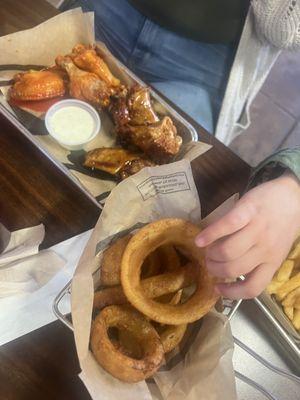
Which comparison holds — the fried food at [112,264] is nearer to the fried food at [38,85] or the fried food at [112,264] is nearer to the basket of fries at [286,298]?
the basket of fries at [286,298]

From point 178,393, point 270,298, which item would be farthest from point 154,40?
point 178,393

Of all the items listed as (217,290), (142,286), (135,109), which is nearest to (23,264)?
(142,286)

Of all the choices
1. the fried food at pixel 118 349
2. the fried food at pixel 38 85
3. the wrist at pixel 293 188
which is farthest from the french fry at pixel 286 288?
the fried food at pixel 38 85

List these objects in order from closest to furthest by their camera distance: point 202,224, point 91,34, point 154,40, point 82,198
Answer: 1. point 202,224
2. point 82,198
3. point 91,34
4. point 154,40

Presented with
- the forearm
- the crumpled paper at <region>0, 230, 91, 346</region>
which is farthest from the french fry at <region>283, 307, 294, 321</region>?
the crumpled paper at <region>0, 230, 91, 346</region>

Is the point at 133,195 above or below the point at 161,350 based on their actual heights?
above

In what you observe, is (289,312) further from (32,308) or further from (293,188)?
(32,308)

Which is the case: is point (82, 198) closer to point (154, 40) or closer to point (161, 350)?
point (161, 350)

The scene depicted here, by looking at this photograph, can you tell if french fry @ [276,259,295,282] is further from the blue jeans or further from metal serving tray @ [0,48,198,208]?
the blue jeans
